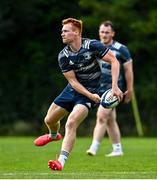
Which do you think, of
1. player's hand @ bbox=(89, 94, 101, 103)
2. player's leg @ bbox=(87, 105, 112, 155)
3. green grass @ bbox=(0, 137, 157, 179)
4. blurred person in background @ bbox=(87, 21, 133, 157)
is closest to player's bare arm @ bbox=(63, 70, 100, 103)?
player's hand @ bbox=(89, 94, 101, 103)

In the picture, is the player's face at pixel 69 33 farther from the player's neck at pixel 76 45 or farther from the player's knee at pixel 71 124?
the player's knee at pixel 71 124

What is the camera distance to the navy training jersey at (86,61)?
1067cm

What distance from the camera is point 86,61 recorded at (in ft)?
35.2

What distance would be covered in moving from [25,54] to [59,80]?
2.34 m

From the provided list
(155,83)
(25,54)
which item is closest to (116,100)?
(155,83)

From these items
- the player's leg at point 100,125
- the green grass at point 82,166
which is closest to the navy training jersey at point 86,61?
the green grass at point 82,166

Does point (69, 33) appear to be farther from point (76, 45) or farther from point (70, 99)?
point (70, 99)

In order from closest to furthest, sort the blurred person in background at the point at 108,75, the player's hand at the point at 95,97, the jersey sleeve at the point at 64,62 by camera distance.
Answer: the player's hand at the point at 95,97, the jersey sleeve at the point at 64,62, the blurred person in background at the point at 108,75

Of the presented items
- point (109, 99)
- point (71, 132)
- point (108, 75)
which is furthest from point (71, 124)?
point (108, 75)

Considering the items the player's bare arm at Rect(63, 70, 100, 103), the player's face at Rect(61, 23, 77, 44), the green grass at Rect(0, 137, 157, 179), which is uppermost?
the player's face at Rect(61, 23, 77, 44)

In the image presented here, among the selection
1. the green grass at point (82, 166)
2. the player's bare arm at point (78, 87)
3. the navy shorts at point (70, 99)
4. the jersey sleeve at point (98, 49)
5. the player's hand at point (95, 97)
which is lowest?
the green grass at point (82, 166)

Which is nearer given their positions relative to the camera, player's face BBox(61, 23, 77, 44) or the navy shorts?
player's face BBox(61, 23, 77, 44)

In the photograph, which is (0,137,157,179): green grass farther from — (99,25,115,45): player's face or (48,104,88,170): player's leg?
(99,25,115,45): player's face

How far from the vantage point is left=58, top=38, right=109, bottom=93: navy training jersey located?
10672 mm
